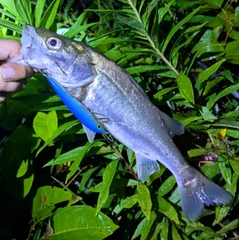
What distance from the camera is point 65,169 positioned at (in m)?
1.45

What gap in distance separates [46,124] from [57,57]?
1.11ft

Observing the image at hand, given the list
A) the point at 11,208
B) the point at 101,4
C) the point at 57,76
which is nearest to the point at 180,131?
the point at 57,76

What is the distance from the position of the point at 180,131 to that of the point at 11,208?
27.3 inches

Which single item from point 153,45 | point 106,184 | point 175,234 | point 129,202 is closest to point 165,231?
point 175,234

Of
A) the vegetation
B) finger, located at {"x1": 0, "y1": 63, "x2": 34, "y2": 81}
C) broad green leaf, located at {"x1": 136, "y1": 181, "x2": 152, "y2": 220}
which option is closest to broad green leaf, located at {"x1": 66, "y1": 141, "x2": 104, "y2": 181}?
the vegetation

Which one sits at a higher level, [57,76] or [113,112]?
[57,76]

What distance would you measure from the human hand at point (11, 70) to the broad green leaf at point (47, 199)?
451mm

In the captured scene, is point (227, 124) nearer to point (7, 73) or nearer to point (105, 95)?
point (105, 95)

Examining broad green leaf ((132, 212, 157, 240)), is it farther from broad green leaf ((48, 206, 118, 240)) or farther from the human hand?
the human hand

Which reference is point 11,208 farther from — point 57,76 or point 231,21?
point 231,21

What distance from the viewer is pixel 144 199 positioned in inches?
44.4

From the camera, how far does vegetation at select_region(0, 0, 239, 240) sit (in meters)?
1.15

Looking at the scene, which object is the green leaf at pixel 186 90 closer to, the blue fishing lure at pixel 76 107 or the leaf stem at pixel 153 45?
the leaf stem at pixel 153 45

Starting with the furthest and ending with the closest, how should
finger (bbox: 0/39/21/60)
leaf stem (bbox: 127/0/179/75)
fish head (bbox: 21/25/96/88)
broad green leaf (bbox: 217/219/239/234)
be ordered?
broad green leaf (bbox: 217/219/239/234) < leaf stem (bbox: 127/0/179/75) < finger (bbox: 0/39/21/60) < fish head (bbox: 21/25/96/88)
